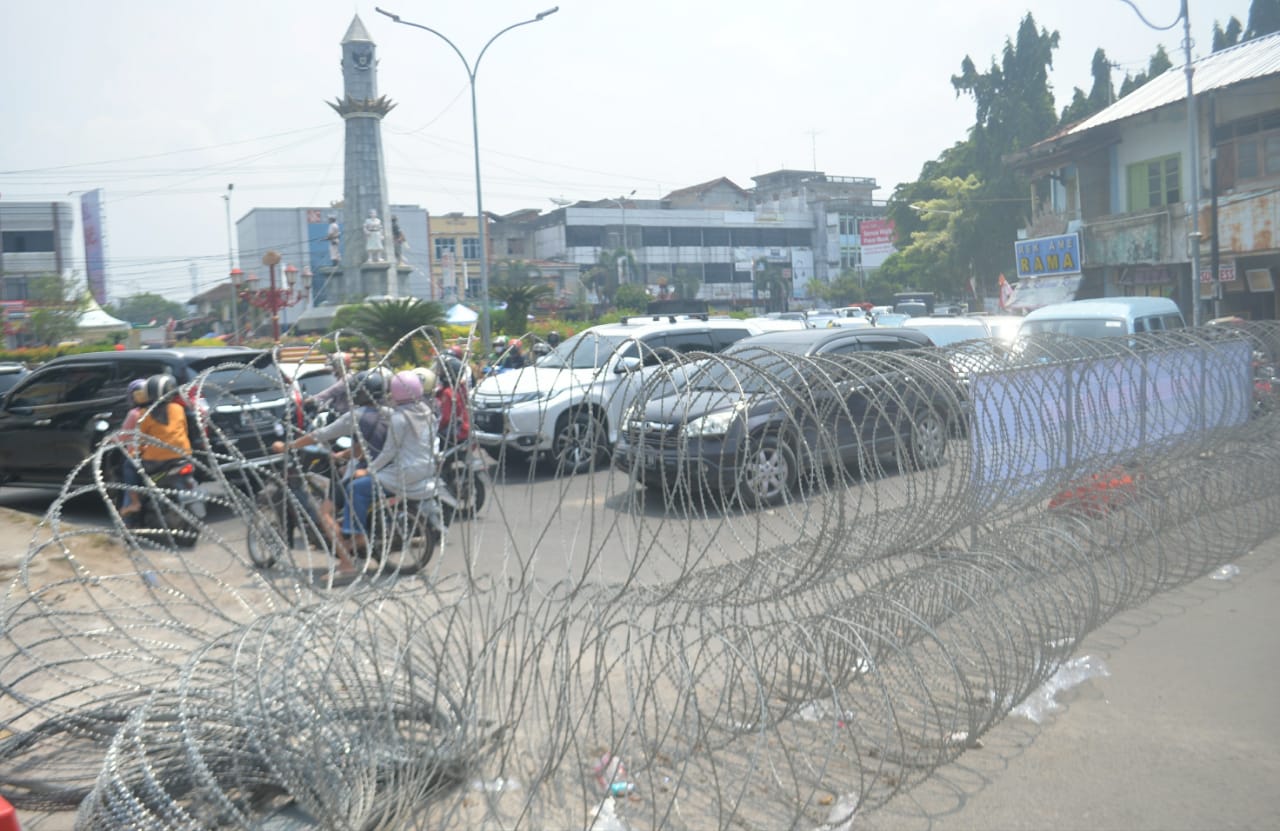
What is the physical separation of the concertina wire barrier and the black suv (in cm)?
262

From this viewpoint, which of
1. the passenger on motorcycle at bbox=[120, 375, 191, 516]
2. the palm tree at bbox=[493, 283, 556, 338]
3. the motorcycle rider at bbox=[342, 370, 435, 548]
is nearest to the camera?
the motorcycle rider at bbox=[342, 370, 435, 548]

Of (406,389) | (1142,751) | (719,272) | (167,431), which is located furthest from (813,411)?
(719,272)

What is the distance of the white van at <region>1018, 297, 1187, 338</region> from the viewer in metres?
12.2

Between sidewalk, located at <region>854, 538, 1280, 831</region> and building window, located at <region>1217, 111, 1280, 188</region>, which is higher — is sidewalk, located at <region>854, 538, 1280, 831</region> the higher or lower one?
the lower one

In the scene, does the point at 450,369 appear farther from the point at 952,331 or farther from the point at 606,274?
the point at 606,274

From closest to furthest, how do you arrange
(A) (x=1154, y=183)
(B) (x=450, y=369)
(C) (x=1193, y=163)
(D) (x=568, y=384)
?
(B) (x=450, y=369) → (D) (x=568, y=384) → (C) (x=1193, y=163) → (A) (x=1154, y=183)

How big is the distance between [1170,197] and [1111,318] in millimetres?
14977

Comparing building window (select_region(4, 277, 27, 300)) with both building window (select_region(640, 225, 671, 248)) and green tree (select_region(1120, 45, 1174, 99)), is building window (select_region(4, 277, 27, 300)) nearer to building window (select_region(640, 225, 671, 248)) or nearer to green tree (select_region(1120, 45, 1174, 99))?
building window (select_region(640, 225, 671, 248))

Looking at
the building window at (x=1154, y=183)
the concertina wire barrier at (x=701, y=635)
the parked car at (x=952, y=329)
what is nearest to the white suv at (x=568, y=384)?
the parked car at (x=952, y=329)

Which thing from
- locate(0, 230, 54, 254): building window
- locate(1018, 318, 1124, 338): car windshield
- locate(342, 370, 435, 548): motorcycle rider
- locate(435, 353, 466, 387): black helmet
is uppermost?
locate(0, 230, 54, 254): building window

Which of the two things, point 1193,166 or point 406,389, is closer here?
point 406,389

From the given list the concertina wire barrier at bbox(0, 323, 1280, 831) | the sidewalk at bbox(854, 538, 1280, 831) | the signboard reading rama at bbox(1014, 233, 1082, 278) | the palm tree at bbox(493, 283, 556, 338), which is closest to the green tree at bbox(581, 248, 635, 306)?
the signboard reading rama at bbox(1014, 233, 1082, 278)

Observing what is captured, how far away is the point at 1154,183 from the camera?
25.3m

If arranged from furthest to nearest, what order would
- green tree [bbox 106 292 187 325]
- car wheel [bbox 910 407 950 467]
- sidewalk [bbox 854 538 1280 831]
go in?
green tree [bbox 106 292 187 325]
car wheel [bbox 910 407 950 467]
sidewalk [bbox 854 538 1280 831]
